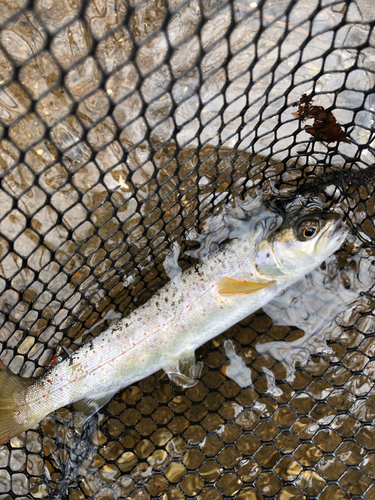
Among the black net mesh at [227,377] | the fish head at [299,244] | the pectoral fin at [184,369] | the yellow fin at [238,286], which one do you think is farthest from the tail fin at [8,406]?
the fish head at [299,244]

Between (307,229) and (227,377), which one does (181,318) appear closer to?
(227,377)

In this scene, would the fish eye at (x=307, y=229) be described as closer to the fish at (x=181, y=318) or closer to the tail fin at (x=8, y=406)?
the fish at (x=181, y=318)

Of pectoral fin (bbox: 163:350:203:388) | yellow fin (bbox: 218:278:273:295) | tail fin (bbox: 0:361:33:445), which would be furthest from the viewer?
pectoral fin (bbox: 163:350:203:388)

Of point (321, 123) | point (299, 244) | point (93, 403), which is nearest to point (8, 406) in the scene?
point (93, 403)

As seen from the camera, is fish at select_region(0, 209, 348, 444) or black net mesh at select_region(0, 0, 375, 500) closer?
fish at select_region(0, 209, 348, 444)

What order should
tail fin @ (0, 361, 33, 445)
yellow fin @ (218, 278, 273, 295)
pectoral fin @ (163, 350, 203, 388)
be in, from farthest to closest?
pectoral fin @ (163, 350, 203, 388) < yellow fin @ (218, 278, 273, 295) < tail fin @ (0, 361, 33, 445)

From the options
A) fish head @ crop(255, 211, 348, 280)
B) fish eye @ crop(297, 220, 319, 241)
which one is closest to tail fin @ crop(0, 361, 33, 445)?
fish head @ crop(255, 211, 348, 280)

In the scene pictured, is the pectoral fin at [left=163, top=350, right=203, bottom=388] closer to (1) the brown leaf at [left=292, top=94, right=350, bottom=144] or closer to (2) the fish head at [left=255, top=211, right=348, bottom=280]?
(2) the fish head at [left=255, top=211, right=348, bottom=280]

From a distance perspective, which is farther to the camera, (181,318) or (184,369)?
(184,369)
